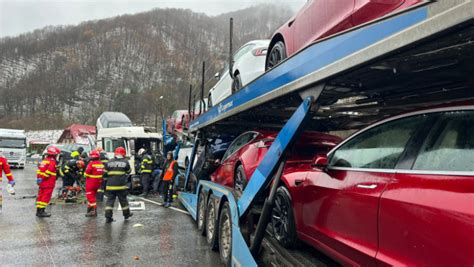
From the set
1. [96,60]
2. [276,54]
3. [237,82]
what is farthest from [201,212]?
[96,60]

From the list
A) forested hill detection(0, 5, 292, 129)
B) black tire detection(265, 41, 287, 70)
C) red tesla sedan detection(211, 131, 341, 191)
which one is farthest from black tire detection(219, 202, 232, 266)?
forested hill detection(0, 5, 292, 129)

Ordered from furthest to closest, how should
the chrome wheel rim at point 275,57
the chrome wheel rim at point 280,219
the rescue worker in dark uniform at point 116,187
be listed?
the rescue worker in dark uniform at point 116,187 → the chrome wheel rim at point 275,57 → the chrome wheel rim at point 280,219

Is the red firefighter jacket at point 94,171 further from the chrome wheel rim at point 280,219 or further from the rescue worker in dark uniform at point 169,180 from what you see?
the chrome wheel rim at point 280,219

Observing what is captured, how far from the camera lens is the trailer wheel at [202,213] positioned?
259 inches

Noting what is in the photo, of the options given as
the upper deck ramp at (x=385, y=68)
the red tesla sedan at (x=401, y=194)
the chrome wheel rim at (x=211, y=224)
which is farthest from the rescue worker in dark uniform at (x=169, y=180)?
the red tesla sedan at (x=401, y=194)

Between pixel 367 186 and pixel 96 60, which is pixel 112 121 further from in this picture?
pixel 96 60

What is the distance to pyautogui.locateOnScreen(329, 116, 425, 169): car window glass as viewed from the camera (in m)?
2.55

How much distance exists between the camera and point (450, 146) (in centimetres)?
216

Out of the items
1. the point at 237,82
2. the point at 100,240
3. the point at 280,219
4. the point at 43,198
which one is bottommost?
the point at 100,240

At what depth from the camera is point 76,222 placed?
26.5 feet

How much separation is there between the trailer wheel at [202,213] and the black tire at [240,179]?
3.51ft

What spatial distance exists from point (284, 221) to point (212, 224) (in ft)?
7.19

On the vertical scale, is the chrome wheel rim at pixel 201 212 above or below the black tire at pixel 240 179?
below

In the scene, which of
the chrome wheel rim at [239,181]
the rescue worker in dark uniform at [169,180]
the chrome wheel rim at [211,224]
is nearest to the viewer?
the chrome wheel rim at [239,181]
